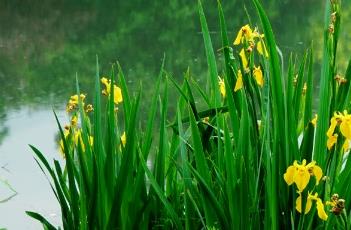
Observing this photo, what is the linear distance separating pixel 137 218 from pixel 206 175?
24cm

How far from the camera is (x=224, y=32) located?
1.64m

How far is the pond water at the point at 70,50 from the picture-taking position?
458 cm

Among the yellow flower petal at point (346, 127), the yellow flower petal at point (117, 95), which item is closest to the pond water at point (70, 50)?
the yellow flower petal at point (117, 95)

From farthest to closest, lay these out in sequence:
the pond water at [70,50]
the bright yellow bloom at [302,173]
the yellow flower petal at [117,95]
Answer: the pond water at [70,50]
the yellow flower petal at [117,95]
the bright yellow bloom at [302,173]

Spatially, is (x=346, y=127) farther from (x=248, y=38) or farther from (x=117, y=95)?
(x=117, y=95)

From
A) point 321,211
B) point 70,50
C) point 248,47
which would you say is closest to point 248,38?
point 248,47

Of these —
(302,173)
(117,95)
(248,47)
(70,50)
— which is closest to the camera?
(302,173)

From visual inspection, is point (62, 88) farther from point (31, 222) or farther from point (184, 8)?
point (184, 8)

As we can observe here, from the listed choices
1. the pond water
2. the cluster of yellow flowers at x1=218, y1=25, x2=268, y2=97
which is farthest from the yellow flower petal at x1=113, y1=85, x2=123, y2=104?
the pond water

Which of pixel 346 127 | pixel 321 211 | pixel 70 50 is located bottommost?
pixel 321 211

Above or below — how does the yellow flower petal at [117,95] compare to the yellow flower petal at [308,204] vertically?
above

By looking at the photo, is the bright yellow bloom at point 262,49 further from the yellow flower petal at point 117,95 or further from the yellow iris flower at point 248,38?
the yellow flower petal at point 117,95

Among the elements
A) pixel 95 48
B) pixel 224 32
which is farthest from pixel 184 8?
pixel 224 32

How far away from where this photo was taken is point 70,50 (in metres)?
9.50
